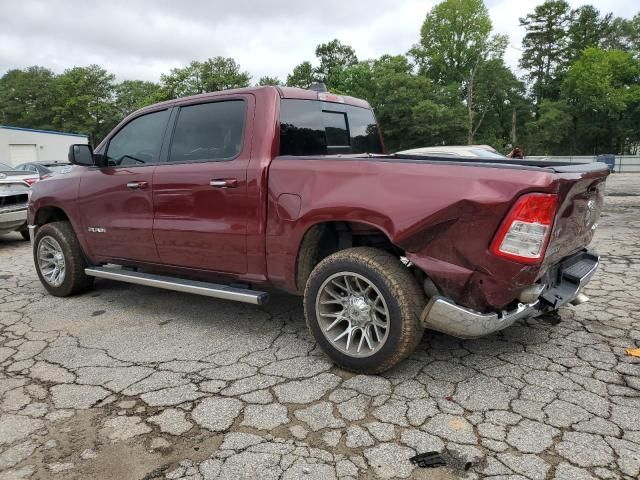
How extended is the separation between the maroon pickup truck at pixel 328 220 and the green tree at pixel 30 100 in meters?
65.3

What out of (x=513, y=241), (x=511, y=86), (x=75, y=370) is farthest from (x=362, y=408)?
(x=511, y=86)

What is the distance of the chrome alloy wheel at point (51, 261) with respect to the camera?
4973mm

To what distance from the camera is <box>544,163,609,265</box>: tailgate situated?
259cm

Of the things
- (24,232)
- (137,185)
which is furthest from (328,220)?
(24,232)

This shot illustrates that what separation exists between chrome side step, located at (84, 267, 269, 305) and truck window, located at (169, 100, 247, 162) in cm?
99

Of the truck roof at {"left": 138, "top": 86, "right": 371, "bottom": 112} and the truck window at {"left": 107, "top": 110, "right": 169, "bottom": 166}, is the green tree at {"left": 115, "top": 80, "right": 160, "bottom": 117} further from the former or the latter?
the truck roof at {"left": 138, "top": 86, "right": 371, "bottom": 112}

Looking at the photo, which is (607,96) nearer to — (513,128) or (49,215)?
(513,128)

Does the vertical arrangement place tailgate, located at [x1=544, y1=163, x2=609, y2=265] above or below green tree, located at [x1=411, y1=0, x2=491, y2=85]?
below

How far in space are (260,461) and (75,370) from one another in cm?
173

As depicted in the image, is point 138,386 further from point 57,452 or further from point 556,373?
point 556,373

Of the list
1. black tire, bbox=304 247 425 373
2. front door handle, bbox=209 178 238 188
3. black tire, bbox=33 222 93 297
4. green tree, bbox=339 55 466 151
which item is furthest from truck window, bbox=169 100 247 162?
green tree, bbox=339 55 466 151

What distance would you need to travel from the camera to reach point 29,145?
36750mm

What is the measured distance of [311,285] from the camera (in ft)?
10.4

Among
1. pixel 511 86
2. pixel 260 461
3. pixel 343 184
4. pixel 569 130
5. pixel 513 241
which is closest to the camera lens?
pixel 260 461
